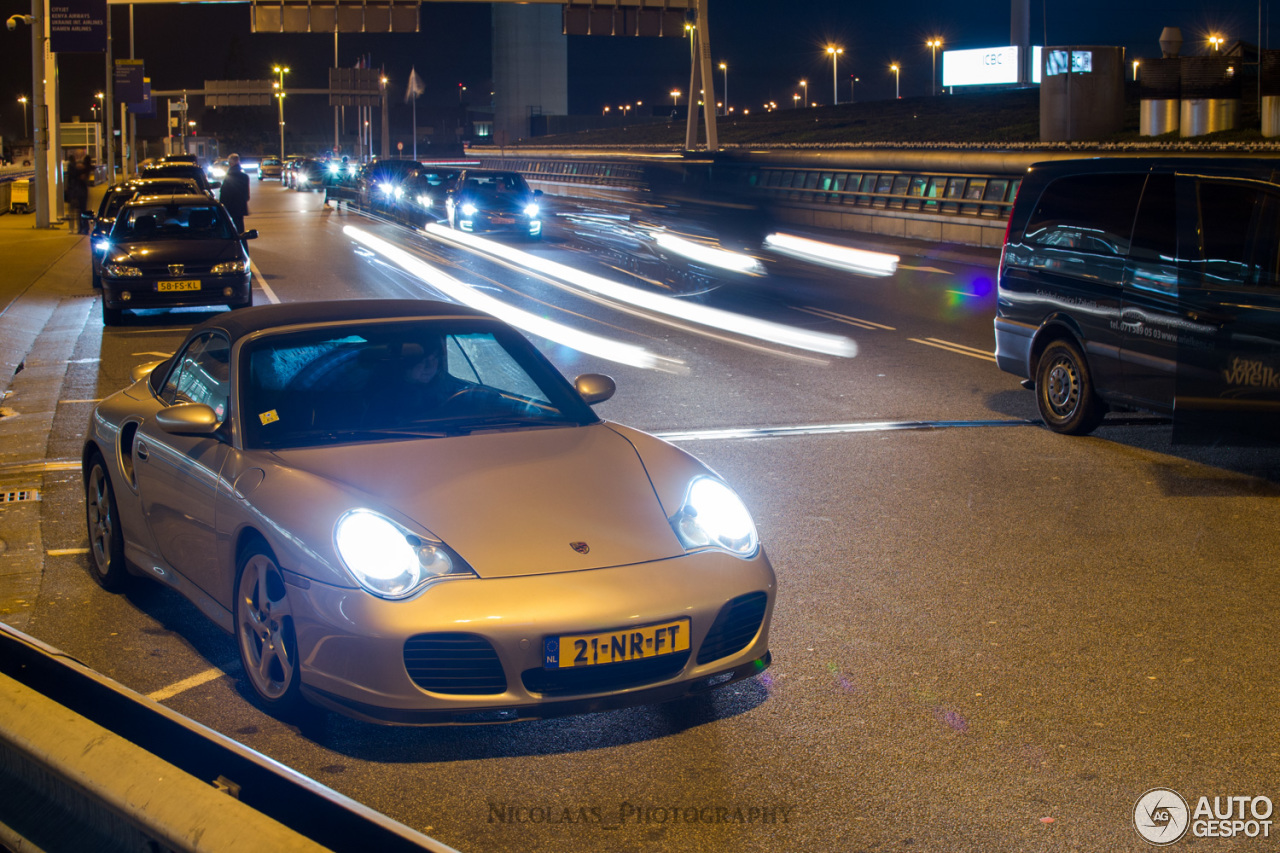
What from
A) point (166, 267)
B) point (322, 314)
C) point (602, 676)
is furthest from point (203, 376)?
point (166, 267)

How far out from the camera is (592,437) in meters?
4.91

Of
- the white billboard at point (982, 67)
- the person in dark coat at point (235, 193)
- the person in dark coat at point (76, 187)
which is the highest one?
the white billboard at point (982, 67)

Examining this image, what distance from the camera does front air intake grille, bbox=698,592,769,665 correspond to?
4098mm

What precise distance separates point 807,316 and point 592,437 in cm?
1273

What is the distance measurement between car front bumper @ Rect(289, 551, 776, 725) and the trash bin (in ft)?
150

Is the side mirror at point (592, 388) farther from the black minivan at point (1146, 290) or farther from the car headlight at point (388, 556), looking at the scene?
the black minivan at point (1146, 290)

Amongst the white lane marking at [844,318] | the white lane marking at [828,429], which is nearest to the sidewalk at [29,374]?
the white lane marking at [828,429]

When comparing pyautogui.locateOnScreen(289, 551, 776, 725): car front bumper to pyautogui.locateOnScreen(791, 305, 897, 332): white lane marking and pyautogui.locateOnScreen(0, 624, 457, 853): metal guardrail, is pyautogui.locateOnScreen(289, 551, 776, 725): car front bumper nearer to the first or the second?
pyautogui.locateOnScreen(0, 624, 457, 853): metal guardrail

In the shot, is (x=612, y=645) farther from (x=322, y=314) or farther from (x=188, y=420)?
(x=322, y=314)

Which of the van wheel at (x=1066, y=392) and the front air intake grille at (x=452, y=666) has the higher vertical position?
the van wheel at (x=1066, y=392)

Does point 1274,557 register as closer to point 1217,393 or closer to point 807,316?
point 1217,393

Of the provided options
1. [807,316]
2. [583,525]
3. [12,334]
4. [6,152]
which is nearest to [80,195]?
[12,334]

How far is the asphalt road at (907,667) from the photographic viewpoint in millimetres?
3676

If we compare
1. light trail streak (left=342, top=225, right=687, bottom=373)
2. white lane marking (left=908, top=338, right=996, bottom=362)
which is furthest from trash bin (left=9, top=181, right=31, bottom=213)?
white lane marking (left=908, top=338, right=996, bottom=362)
